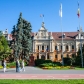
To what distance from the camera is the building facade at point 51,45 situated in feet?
238

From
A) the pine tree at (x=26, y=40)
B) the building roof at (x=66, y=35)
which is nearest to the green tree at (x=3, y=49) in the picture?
the pine tree at (x=26, y=40)

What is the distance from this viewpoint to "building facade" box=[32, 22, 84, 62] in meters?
72.7

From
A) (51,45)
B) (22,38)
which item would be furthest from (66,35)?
(22,38)

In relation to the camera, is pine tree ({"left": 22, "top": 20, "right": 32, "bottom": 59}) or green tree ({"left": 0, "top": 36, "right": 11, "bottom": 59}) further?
green tree ({"left": 0, "top": 36, "right": 11, "bottom": 59})

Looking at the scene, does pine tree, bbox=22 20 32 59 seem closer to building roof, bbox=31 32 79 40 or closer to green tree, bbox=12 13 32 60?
green tree, bbox=12 13 32 60

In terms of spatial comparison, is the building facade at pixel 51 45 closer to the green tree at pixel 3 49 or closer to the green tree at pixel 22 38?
the green tree at pixel 3 49

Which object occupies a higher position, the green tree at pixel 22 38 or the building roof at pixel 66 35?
the building roof at pixel 66 35

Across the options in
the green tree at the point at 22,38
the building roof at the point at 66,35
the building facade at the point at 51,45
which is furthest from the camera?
the building roof at the point at 66,35

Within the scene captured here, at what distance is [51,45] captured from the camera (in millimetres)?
72688

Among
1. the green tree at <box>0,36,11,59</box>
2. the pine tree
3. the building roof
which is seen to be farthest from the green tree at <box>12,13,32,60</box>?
the building roof

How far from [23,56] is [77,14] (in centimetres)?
1532

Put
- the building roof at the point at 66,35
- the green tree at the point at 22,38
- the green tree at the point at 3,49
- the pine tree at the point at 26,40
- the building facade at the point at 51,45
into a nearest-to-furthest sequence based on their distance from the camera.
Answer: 1. the green tree at the point at 22,38
2. the pine tree at the point at 26,40
3. the green tree at the point at 3,49
4. the building facade at the point at 51,45
5. the building roof at the point at 66,35

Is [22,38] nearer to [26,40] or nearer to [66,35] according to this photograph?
[26,40]

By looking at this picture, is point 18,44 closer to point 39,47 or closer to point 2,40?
point 2,40
